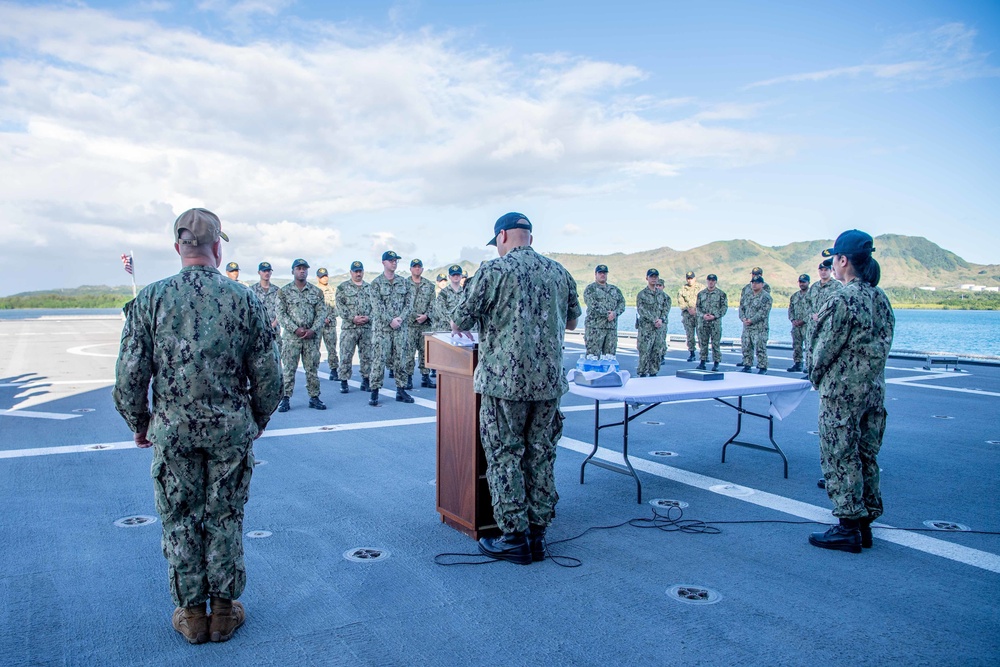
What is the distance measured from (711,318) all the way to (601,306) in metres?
2.53

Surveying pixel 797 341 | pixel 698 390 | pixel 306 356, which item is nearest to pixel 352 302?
pixel 306 356

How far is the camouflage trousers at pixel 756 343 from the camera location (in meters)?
13.1

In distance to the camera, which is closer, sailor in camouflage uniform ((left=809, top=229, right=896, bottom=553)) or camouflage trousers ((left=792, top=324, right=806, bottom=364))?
sailor in camouflage uniform ((left=809, top=229, right=896, bottom=553))

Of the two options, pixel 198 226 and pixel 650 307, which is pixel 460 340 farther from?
pixel 650 307

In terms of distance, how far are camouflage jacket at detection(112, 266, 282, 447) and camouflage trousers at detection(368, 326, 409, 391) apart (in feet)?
19.9

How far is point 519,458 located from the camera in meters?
3.62

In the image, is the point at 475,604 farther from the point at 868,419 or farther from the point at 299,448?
the point at 299,448

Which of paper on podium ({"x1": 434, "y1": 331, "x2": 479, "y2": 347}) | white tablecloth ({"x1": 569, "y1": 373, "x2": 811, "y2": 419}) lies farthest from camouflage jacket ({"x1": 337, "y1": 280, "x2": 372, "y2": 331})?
paper on podium ({"x1": 434, "y1": 331, "x2": 479, "y2": 347})

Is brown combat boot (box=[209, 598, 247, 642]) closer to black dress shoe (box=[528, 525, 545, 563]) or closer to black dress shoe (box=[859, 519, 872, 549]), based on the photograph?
black dress shoe (box=[528, 525, 545, 563])

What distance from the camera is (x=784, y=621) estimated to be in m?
2.88

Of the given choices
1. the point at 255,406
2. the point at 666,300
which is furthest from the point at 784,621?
the point at 666,300

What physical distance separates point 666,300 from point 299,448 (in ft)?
28.7

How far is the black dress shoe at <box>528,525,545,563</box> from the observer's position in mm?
3609

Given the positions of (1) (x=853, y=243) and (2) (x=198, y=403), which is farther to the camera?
(1) (x=853, y=243)
